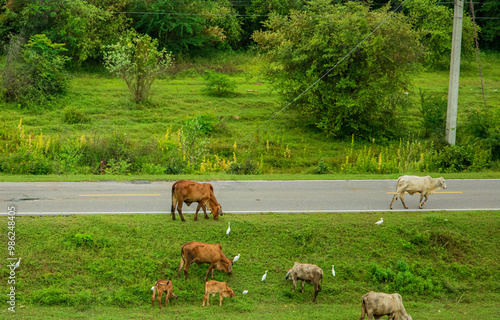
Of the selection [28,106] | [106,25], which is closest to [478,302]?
[28,106]

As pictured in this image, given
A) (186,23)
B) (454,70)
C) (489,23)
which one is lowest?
(454,70)

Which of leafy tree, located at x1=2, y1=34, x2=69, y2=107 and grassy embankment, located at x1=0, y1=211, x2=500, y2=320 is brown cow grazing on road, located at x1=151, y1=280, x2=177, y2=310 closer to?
grassy embankment, located at x1=0, y1=211, x2=500, y2=320

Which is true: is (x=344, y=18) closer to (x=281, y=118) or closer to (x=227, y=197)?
(x=281, y=118)

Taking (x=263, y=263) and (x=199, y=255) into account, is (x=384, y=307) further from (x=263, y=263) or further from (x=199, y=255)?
(x=199, y=255)

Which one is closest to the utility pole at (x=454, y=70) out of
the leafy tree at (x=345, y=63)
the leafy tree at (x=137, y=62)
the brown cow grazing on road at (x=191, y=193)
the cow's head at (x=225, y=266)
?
the leafy tree at (x=345, y=63)

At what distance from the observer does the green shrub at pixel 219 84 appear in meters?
31.8

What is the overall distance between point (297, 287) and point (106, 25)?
2926 cm

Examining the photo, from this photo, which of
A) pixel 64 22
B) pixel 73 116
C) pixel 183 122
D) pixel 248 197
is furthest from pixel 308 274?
pixel 64 22

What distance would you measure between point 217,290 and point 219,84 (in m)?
22.6

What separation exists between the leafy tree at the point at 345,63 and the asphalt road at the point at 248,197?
8.64 m

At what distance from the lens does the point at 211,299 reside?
10570 millimetres

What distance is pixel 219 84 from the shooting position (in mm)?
31797

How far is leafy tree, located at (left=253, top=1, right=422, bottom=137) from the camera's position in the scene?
81.6 ft

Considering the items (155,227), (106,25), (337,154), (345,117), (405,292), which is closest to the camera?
(405,292)
